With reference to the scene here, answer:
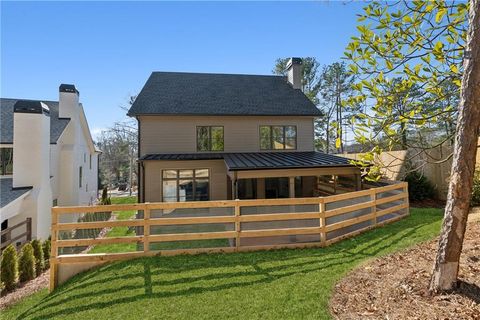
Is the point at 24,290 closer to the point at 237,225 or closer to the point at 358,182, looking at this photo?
the point at 237,225

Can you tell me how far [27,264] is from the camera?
753cm

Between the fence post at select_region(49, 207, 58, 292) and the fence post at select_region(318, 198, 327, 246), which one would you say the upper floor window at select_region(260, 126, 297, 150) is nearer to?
the fence post at select_region(318, 198, 327, 246)

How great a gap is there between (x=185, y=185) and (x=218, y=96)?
5.90m

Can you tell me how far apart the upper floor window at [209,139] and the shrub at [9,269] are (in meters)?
8.69

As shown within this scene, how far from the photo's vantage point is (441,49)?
3.49m

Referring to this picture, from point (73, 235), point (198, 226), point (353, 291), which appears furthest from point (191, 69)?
point (353, 291)

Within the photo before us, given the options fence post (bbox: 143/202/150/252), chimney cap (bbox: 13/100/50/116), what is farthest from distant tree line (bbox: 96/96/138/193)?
fence post (bbox: 143/202/150/252)

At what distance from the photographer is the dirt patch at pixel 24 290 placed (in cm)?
567

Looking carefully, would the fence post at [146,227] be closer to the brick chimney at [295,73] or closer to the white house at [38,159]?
the white house at [38,159]

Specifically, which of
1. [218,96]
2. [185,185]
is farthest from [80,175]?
[218,96]

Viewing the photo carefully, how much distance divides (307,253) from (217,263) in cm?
207

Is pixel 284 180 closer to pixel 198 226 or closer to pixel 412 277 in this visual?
pixel 198 226

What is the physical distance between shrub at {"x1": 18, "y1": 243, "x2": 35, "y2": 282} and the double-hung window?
6025mm

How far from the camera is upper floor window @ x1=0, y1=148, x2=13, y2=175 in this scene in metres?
11.8
